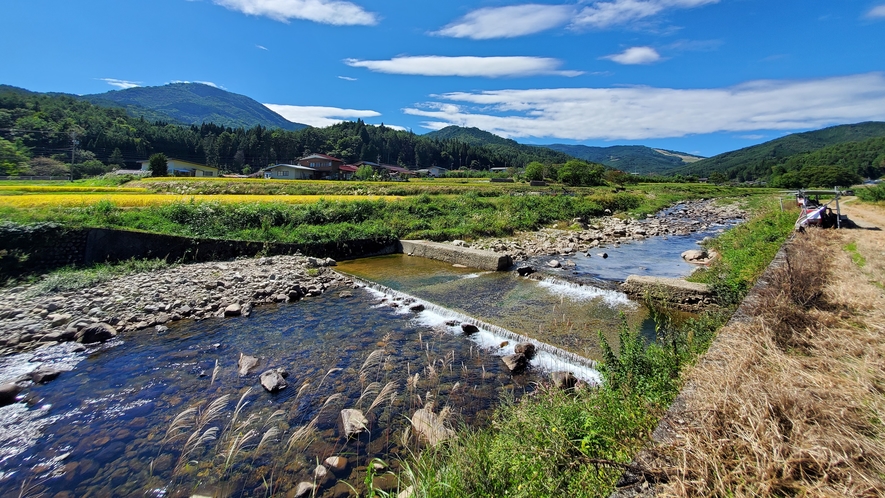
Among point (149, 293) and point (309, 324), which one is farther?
point (149, 293)

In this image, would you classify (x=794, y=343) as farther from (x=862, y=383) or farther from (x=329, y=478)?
(x=329, y=478)

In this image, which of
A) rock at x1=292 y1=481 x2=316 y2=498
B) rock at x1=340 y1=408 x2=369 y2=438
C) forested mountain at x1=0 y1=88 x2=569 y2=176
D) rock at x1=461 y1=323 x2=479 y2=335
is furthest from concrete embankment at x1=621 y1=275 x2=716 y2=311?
forested mountain at x1=0 y1=88 x2=569 y2=176

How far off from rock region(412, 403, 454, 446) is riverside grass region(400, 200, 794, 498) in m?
0.17

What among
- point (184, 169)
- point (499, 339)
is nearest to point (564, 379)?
point (499, 339)

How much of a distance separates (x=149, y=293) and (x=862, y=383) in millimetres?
15686

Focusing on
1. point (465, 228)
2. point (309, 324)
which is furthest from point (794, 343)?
point (465, 228)

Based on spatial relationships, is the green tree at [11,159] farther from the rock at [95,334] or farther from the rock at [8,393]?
the rock at [8,393]

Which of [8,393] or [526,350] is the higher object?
[526,350]

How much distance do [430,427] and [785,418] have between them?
13.0 ft

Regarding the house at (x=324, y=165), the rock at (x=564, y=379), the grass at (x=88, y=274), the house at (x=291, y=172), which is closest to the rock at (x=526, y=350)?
the rock at (x=564, y=379)

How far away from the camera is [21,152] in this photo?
60375mm

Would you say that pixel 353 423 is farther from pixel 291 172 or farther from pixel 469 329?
pixel 291 172

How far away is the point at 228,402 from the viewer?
679 centimetres

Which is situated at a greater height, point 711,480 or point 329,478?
point 711,480
